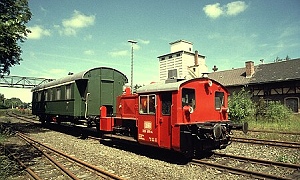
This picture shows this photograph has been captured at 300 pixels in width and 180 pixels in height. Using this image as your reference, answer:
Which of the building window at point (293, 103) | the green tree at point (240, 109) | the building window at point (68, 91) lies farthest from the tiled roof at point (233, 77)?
the building window at point (68, 91)

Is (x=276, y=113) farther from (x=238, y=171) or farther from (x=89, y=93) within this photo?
(x=89, y=93)

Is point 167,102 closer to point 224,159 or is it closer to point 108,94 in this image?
point 224,159

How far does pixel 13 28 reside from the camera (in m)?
11.7

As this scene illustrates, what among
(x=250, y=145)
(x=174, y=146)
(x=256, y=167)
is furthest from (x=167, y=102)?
(x=250, y=145)

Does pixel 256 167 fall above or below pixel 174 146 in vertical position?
below

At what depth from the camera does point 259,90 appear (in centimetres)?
3056

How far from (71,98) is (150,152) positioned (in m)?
7.30

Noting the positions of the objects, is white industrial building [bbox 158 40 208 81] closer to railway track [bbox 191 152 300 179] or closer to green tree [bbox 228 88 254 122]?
green tree [bbox 228 88 254 122]

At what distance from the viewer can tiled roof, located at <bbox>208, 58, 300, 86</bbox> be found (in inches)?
1105

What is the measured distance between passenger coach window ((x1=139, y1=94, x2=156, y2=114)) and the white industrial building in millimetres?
30340

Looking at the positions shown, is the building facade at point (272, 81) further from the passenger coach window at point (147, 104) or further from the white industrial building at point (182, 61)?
the passenger coach window at point (147, 104)

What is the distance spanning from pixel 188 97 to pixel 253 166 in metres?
3.18

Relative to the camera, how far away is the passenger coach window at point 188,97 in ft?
27.8

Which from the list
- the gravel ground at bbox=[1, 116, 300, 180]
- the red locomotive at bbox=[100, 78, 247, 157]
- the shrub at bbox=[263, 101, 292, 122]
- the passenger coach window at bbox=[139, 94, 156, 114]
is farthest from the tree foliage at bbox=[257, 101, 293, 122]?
the passenger coach window at bbox=[139, 94, 156, 114]
